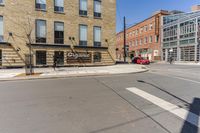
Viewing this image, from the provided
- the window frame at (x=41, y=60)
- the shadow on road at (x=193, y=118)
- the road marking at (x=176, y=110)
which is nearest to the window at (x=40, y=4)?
the window frame at (x=41, y=60)

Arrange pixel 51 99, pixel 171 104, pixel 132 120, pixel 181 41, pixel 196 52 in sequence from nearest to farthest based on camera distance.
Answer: pixel 132 120
pixel 171 104
pixel 51 99
pixel 196 52
pixel 181 41

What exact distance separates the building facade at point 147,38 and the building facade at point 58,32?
14.4 meters

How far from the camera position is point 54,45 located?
2220 centimetres

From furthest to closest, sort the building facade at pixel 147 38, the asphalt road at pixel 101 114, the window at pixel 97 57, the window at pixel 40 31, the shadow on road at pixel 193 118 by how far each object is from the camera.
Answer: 1. the building facade at pixel 147 38
2. the window at pixel 97 57
3. the window at pixel 40 31
4. the asphalt road at pixel 101 114
5. the shadow on road at pixel 193 118

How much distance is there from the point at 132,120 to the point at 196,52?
35329 mm

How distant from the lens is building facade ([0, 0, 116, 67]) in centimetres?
2044

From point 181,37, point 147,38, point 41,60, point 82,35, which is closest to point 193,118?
point 41,60

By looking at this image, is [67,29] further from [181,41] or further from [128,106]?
[181,41]

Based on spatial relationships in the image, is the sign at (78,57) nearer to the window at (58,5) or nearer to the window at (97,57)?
the window at (97,57)

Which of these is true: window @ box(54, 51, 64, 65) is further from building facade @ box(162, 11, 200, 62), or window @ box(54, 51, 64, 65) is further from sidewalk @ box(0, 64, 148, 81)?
building facade @ box(162, 11, 200, 62)

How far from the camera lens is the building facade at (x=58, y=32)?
67.0 ft

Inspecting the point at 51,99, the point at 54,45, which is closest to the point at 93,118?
the point at 51,99

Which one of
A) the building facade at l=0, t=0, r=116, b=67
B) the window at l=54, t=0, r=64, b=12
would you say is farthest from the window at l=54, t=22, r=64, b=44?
the window at l=54, t=0, r=64, b=12

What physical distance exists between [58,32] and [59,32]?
5.6 inches
